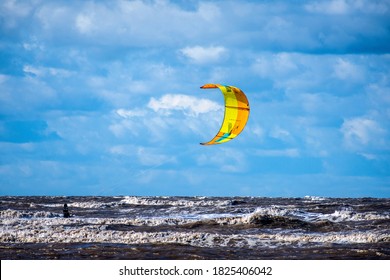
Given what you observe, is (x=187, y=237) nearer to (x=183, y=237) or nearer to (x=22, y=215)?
(x=183, y=237)

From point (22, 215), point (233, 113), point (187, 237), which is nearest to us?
point (187, 237)

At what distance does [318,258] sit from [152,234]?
27.8 feet

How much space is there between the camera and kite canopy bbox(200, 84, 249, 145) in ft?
87.7

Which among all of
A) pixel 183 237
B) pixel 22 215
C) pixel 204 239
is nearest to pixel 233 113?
pixel 204 239

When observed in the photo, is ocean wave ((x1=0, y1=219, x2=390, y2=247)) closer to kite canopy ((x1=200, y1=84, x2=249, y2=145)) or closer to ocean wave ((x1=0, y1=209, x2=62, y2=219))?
kite canopy ((x1=200, y1=84, x2=249, y2=145))

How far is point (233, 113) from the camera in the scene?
27000 mm

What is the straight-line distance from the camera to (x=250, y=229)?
30.2m

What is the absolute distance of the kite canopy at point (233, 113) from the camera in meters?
26.7

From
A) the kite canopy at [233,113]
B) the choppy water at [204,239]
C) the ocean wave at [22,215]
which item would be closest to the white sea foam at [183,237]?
the choppy water at [204,239]

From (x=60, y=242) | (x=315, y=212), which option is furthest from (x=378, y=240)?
(x=315, y=212)

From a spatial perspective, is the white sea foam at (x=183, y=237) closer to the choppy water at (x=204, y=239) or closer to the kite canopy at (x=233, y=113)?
the choppy water at (x=204, y=239)

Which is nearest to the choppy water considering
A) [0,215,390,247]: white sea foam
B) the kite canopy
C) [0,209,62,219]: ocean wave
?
[0,215,390,247]: white sea foam

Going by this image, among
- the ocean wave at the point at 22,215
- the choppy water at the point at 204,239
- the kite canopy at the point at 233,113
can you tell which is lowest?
the choppy water at the point at 204,239
